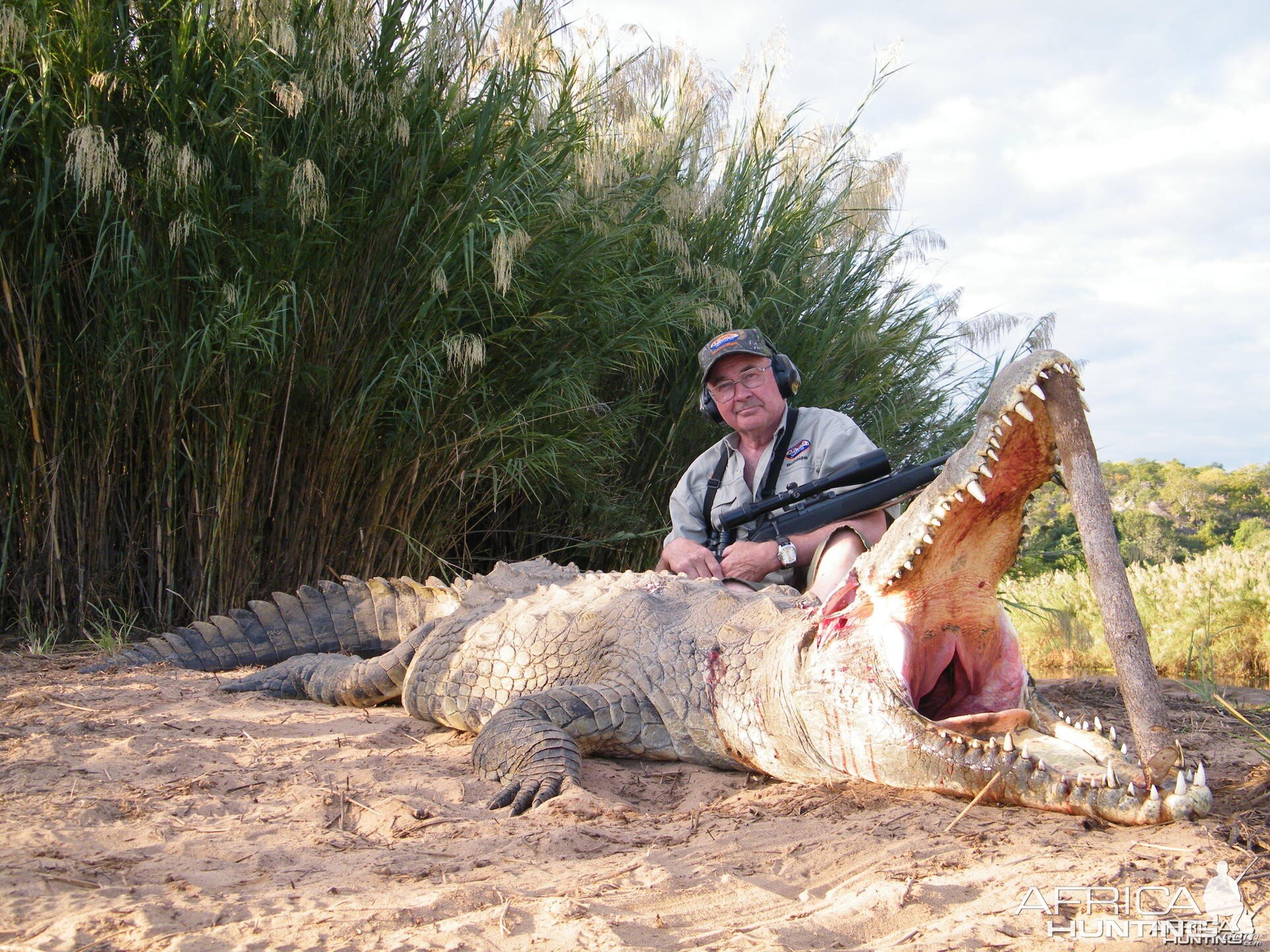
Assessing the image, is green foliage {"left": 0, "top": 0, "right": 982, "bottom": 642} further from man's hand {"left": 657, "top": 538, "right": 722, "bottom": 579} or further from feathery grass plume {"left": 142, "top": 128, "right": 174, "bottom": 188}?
man's hand {"left": 657, "top": 538, "right": 722, "bottom": 579}

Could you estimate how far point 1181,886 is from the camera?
1436mm

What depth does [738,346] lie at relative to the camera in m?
4.09

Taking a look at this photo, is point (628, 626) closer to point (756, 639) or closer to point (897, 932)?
point (756, 639)

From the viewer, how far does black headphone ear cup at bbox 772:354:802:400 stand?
4.21 m

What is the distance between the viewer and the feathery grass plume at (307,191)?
12.3ft

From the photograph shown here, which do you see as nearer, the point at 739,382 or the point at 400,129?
the point at 400,129

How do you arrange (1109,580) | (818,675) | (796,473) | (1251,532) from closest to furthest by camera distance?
(1109,580)
(818,675)
(796,473)
(1251,532)

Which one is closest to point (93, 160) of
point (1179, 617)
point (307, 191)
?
point (307, 191)

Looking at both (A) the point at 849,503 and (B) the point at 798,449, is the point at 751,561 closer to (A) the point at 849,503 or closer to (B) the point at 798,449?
(A) the point at 849,503

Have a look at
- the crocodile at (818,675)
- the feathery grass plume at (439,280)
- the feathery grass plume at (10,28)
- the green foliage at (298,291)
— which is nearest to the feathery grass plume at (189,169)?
the green foliage at (298,291)

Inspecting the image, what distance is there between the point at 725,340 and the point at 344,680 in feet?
7.55

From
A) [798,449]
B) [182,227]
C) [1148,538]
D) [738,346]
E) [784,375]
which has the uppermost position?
[182,227]

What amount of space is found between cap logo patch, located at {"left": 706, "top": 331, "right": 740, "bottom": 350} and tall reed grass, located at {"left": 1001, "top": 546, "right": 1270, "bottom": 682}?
101 inches

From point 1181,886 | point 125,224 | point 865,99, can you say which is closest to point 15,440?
point 125,224
